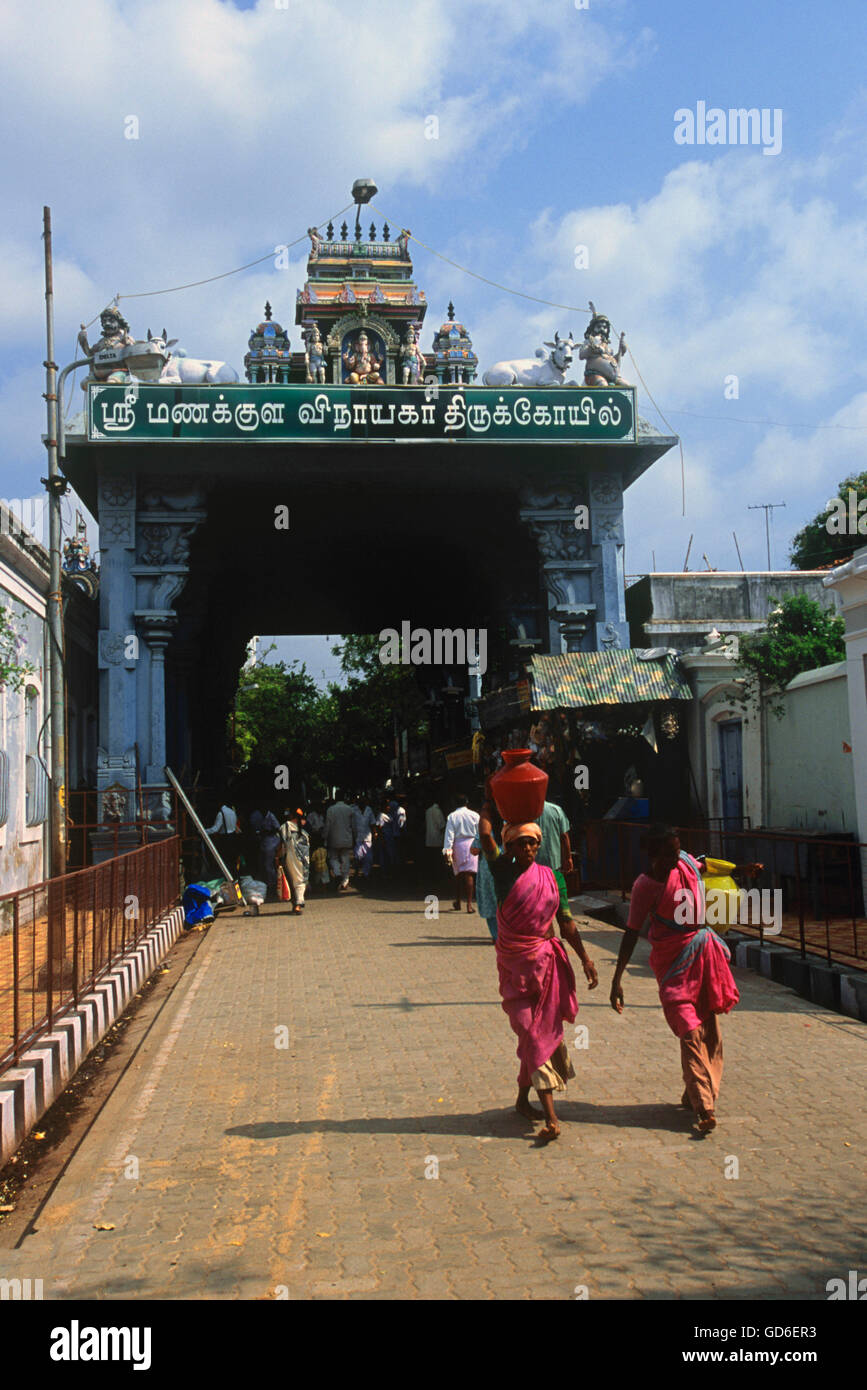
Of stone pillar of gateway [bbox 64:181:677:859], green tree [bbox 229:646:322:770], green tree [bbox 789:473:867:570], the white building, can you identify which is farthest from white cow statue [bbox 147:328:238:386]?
green tree [bbox 229:646:322:770]

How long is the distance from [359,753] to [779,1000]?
168 ft

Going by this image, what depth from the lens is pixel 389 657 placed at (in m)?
39.6

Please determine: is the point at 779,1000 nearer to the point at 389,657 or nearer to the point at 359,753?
the point at 389,657

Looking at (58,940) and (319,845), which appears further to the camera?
Result: (319,845)

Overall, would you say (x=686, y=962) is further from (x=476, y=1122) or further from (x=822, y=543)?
(x=822, y=543)

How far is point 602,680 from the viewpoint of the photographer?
18188 millimetres

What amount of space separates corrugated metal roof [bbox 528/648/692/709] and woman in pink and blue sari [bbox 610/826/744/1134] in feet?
37.7

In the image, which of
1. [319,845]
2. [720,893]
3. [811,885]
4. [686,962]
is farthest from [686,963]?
[319,845]

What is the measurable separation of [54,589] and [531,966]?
7.68 m

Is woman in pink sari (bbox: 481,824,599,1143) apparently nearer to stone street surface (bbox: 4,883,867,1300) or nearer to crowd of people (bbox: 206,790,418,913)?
stone street surface (bbox: 4,883,867,1300)

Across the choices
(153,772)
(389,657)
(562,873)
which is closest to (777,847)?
(562,873)

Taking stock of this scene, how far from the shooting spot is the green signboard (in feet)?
68.8

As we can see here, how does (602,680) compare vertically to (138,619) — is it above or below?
below

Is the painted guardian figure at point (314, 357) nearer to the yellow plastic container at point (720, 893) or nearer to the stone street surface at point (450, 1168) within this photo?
the yellow plastic container at point (720, 893)
